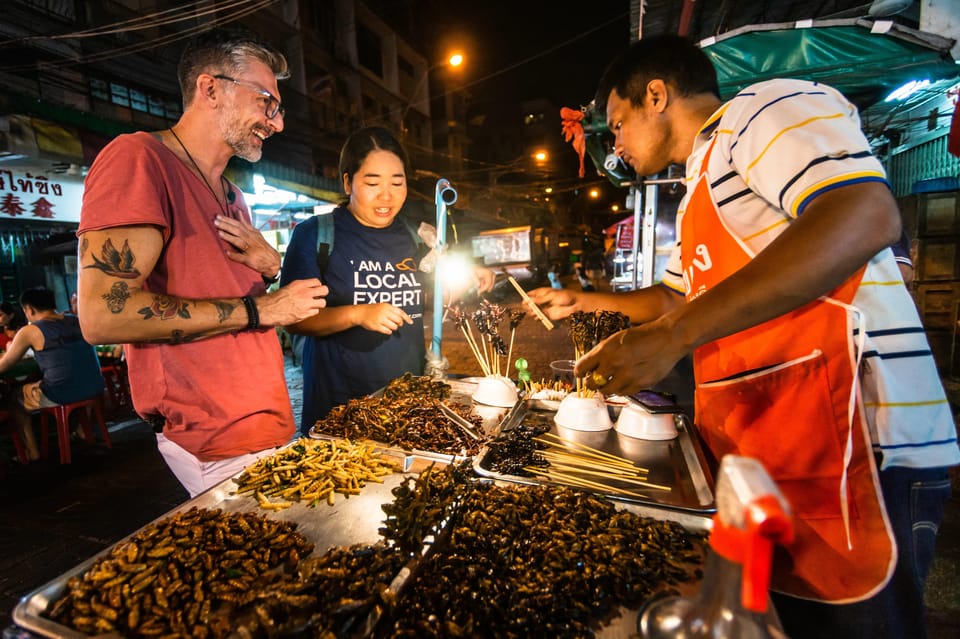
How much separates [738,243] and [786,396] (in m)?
0.62

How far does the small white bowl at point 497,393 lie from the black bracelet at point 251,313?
153 cm

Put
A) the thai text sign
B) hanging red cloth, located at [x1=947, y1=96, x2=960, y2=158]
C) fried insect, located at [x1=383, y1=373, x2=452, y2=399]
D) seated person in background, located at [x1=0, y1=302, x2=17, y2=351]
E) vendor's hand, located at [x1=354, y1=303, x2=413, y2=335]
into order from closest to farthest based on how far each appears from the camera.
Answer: fried insect, located at [x1=383, y1=373, x2=452, y2=399] < vendor's hand, located at [x1=354, y1=303, x2=413, y2=335] < hanging red cloth, located at [x1=947, y1=96, x2=960, y2=158] < seated person in background, located at [x1=0, y1=302, x2=17, y2=351] < the thai text sign

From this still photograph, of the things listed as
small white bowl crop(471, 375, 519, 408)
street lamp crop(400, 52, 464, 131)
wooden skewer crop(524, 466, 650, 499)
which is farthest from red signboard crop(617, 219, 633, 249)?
wooden skewer crop(524, 466, 650, 499)

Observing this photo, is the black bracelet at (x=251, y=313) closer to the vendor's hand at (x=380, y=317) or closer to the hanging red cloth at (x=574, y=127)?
the vendor's hand at (x=380, y=317)

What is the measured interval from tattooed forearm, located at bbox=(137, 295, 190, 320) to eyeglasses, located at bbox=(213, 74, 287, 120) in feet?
4.04

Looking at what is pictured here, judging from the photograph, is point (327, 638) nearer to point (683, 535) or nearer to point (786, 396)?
point (683, 535)

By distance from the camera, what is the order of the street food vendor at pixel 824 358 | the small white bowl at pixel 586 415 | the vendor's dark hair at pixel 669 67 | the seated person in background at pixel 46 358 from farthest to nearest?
the seated person in background at pixel 46 358, the small white bowl at pixel 586 415, the vendor's dark hair at pixel 669 67, the street food vendor at pixel 824 358

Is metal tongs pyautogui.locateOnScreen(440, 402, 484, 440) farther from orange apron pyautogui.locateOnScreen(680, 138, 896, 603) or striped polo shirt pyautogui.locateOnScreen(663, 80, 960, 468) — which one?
striped polo shirt pyautogui.locateOnScreen(663, 80, 960, 468)

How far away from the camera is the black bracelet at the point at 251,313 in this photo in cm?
225

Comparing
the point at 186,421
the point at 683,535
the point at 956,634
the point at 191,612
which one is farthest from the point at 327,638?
the point at 956,634

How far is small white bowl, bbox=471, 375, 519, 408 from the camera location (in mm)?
3047

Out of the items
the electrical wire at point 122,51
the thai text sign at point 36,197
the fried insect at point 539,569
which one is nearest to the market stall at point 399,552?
the fried insect at point 539,569

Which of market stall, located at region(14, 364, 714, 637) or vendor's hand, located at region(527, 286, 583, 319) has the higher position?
vendor's hand, located at region(527, 286, 583, 319)

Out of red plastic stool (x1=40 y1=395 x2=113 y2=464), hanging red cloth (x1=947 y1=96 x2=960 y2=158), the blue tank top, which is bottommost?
red plastic stool (x1=40 y1=395 x2=113 y2=464)
